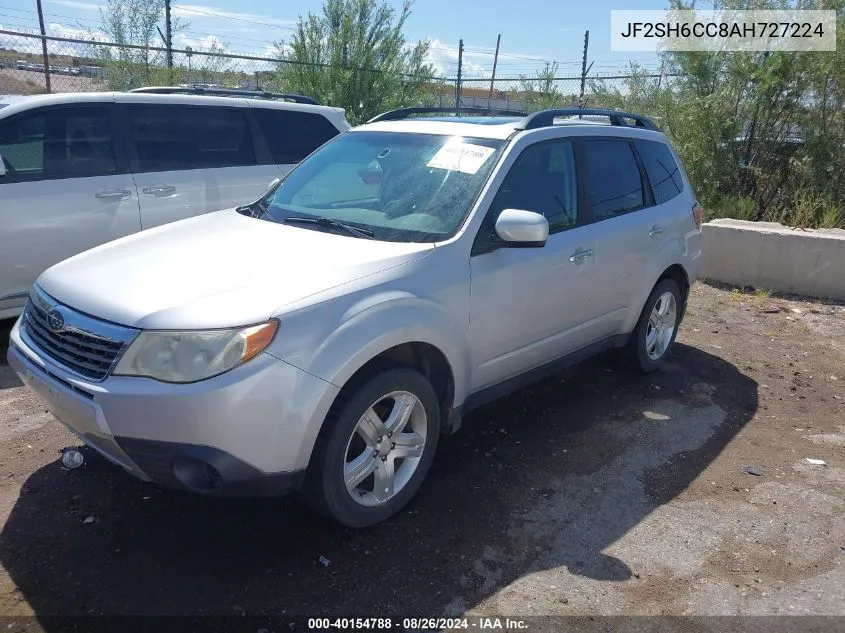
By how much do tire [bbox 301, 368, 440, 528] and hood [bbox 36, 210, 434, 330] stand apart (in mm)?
518

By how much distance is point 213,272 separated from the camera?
10.5 ft

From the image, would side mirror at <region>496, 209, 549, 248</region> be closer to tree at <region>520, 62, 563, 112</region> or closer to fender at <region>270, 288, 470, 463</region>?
fender at <region>270, 288, 470, 463</region>

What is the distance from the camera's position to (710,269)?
8719 mm

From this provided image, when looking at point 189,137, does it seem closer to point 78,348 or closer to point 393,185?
point 393,185

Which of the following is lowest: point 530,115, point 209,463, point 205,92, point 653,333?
point 653,333

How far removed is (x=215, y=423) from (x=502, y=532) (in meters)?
1.50

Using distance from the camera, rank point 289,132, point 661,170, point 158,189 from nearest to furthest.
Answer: point 661,170 → point 158,189 → point 289,132

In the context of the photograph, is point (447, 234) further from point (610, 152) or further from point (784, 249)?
point (784, 249)

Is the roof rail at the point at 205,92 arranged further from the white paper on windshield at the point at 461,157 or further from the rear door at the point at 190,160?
the white paper on windshield at the point at 461,157

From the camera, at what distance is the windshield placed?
374 centimetres

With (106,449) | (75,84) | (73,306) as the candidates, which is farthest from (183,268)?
(75,84)

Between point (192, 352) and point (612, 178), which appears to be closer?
point (192, 352)

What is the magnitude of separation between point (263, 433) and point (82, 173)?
3838mm

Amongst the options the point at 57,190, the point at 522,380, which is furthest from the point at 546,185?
the point at 57,190
